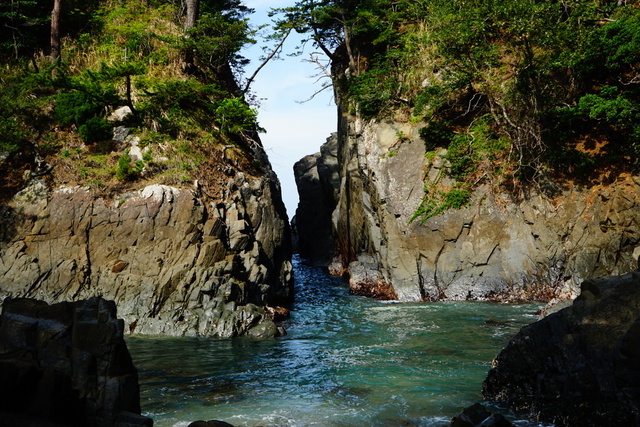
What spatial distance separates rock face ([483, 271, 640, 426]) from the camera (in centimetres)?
670

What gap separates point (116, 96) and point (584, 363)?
17.4m

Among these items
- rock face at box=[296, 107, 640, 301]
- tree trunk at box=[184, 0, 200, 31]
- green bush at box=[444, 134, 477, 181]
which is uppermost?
tree trunk at box=[184, 0, 200, 31]

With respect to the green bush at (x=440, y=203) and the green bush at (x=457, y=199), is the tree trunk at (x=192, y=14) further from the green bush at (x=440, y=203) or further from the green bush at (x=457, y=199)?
the green bush at (x=457, y=199)

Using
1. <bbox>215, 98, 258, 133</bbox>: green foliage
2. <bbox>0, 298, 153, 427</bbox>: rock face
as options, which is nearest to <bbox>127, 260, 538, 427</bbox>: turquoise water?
<bbox>0, 298, 153, 427</bbox>: rock face

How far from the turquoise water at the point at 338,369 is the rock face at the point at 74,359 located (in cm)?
190

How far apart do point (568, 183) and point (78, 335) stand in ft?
58.9

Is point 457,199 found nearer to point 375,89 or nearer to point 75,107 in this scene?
point 375,89

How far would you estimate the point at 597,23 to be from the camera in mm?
18922

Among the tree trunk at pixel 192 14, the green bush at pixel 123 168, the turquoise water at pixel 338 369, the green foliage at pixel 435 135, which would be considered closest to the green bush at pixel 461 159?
the green foliage at pixel 435 135

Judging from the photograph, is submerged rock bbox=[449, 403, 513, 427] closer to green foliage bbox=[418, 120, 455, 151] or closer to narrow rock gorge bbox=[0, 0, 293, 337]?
narrow rock gorge bbox=[0, 0, 293, 337]

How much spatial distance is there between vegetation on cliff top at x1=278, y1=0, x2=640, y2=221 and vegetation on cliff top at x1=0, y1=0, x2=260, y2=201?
6.19 meters

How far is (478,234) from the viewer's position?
19.2 meters

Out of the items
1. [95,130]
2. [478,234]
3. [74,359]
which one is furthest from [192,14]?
[74,359]

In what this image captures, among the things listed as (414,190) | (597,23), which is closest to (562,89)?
(597,23)
